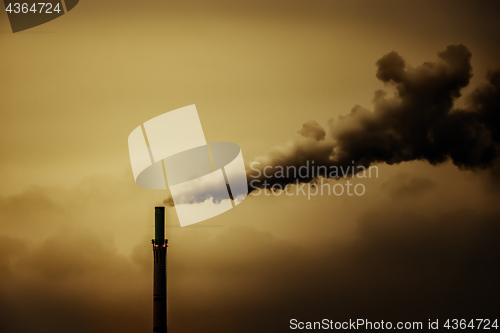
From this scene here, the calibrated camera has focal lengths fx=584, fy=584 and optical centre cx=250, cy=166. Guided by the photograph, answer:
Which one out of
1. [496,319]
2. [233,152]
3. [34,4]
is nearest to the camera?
[34,4]

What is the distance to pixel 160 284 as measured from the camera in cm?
2273

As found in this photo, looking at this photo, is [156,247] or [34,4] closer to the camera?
[34,4]

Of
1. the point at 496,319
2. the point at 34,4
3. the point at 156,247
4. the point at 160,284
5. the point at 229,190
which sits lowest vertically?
the point at 496,319

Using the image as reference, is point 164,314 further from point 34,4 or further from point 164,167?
point 34,4

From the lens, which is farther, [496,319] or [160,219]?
[496,319]

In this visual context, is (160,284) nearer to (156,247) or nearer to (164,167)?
(156,247)

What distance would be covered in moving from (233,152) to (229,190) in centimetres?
150

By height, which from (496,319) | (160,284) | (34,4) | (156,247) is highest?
(34,4)

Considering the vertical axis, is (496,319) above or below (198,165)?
below

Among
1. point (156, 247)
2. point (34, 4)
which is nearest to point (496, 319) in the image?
point (156, 247)

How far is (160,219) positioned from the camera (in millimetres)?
23391

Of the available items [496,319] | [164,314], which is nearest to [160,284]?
[164,314]

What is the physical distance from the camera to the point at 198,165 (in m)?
22.3

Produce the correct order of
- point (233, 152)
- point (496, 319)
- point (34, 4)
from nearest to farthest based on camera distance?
point (34, 4) → point (233, 152) → point (496, 319)
